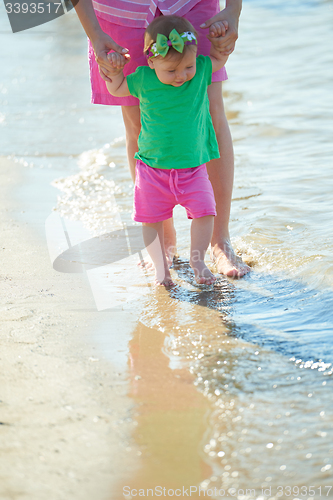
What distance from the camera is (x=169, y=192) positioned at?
2381mm

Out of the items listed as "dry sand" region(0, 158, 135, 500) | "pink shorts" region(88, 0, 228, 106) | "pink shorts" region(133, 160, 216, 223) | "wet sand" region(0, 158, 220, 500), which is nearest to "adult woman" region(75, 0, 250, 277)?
"pink shorts" region(88, 0, 228, 106)

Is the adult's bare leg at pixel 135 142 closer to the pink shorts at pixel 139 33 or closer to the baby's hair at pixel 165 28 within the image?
the pink shorts at pixel 139 33

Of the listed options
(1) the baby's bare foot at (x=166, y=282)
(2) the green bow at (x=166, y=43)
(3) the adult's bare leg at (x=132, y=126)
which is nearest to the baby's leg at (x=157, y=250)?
(1) the baby's bare foot at (x=166, y=282)

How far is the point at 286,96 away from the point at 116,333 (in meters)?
4.88

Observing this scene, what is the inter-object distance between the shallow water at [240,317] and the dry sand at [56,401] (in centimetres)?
7

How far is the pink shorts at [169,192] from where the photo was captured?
7.72 feet

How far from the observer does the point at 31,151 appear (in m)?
4.97

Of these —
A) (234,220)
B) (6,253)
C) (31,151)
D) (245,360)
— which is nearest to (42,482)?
(245,360)

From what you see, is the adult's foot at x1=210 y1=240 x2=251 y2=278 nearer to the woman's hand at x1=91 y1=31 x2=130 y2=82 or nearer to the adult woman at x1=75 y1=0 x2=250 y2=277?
the adult woman at x1=75 y1=0 x2=250 y2=277

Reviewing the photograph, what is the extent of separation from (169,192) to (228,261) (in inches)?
18.0

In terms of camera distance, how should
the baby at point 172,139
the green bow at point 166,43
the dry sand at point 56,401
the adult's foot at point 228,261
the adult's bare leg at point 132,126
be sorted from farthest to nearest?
1. the adult's bare leg at point 132,126
2. the adult's foot at point 228,261
3. the baby at point 172,139
4. the green bow at point 166,43
5. the dry sand at point 56,401

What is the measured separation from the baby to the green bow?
0.22 feet

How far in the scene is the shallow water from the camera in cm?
132

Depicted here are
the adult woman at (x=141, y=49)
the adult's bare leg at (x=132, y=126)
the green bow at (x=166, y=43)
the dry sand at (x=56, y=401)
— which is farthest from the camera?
the adult's bare leg at (x=132, y=126)
